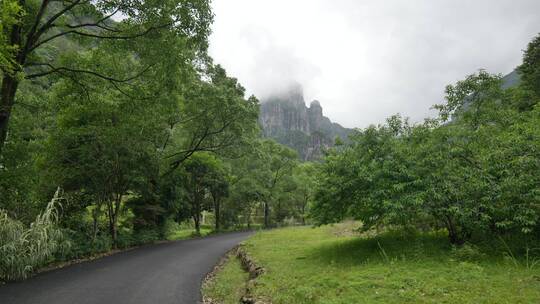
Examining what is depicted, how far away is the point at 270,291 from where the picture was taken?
23.6ft

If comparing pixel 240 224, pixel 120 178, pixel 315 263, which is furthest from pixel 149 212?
pixel 240 224

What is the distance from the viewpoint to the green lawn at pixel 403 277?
5746mm

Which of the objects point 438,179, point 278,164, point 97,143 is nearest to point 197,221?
point 278,164

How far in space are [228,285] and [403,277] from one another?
15.0 feet

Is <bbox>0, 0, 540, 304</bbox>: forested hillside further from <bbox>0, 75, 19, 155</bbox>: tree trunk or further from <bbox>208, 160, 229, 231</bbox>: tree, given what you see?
<bbox>208, 160, 229, 231</bbox>: tree

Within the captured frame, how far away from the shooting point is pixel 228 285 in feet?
28.8

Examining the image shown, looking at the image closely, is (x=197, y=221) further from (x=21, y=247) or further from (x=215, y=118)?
(x=21, y=247)

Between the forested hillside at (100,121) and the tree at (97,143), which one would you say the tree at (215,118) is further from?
the tree at (97,143)

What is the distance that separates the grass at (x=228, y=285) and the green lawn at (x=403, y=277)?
0.13 meters

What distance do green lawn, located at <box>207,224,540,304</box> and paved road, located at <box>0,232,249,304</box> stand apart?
1449 mm

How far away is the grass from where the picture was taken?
771 centimetres

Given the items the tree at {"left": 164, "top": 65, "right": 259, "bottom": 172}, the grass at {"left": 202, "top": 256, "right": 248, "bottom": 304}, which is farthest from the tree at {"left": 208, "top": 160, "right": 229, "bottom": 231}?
the grass at {"left": 202, "top": 256, "right": 248, "bottom": 304}

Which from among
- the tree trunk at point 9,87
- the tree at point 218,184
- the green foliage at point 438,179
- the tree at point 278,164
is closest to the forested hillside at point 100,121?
the tree trunk at point 9,87

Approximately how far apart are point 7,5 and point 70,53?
4.84 meters
